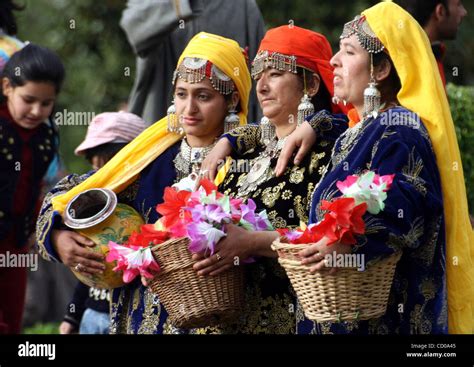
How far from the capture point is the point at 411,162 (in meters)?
5.08

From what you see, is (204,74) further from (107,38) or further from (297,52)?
(107,38)

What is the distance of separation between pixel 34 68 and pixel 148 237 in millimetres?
2144

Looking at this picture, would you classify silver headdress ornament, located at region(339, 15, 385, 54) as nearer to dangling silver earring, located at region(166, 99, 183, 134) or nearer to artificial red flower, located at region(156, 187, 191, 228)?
artificial red flower, located at region(156, 187, 191, 228)

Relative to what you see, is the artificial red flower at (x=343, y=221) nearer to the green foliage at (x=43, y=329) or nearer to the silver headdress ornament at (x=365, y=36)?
the silver headdress ornament at (x=365, y=36)

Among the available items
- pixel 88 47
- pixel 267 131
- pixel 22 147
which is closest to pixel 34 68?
pixel 22 147

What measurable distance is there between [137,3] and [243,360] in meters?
2.73

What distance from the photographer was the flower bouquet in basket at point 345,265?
489cm

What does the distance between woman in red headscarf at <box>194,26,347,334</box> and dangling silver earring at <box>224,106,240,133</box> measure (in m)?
0.17

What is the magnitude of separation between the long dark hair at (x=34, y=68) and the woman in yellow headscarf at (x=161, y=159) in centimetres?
118

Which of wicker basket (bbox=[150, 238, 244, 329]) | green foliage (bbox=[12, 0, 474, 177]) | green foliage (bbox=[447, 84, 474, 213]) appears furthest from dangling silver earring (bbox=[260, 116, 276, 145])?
green foliage (bbox=[12, 0, 474, 177])

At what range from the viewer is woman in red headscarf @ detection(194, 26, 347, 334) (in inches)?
219

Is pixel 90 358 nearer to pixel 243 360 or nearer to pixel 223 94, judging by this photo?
pixel 243 360

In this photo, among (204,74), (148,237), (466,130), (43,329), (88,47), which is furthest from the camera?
(88,47)

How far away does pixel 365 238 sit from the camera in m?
4.94
